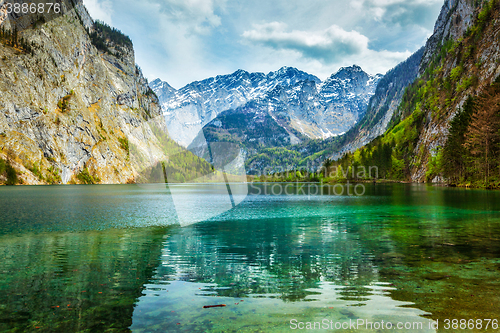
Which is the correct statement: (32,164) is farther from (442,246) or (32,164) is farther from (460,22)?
(460,22)

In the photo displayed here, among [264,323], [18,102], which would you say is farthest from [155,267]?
[18,102]

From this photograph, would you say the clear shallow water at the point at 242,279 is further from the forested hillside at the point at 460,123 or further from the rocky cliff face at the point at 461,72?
the rocky cliff face at the point at 461,72

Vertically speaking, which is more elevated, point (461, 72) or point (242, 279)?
point (461, 72)

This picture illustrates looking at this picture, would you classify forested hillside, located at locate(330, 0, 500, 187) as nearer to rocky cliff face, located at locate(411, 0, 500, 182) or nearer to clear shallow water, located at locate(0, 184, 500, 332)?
rocky cliff face, located at locate(411, 0, 500, 182)

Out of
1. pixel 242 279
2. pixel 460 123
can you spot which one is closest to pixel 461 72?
pixel 460 123

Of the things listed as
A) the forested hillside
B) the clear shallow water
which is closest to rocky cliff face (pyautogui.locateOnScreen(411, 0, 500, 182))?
the forested hillside

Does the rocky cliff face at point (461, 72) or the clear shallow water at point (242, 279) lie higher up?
the rocky cliff face at point (461, 72)

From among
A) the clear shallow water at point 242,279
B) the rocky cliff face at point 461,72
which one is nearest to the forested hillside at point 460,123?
the rocky cliff face at point 461,72

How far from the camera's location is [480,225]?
91.4ft

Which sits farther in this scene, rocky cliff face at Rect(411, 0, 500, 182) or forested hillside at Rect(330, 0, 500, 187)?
rocky cliff face at Rect(411, 0, 500, 182)

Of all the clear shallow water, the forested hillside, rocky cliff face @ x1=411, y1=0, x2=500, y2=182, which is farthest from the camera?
rocky cliff face @ x1=411, y1=0, x2=500, y2=182

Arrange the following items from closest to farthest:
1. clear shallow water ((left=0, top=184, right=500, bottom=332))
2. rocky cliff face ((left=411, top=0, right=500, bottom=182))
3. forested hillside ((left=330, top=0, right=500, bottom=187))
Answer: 1. clear shallow water ((left=0, top=184, right=500, bottom=332))
2. forested hillside ((left=330, top=0, right=500, bottom=187))
3. rocky cliff face ((left=411, top=0, right=500, bottom=182))

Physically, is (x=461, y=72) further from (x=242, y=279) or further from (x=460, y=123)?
(x=242, y=279)

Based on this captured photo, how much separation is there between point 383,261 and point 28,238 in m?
25.8
